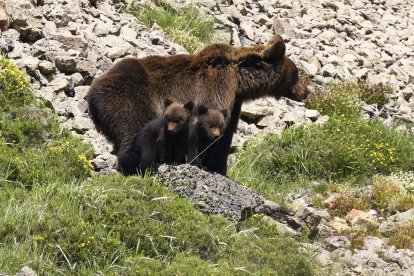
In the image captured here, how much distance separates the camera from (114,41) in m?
15.4

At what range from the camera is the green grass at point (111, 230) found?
8836 millimetres

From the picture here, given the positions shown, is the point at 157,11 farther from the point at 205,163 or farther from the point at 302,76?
the point at 205,163

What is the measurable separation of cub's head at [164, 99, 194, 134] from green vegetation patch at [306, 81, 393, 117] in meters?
5.26

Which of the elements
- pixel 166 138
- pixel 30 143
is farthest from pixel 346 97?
pixel 30 143

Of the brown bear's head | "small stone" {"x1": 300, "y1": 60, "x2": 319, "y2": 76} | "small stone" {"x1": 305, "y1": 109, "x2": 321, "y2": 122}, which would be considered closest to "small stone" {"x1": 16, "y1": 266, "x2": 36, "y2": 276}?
the brown bear's head

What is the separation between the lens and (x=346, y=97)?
666 inches

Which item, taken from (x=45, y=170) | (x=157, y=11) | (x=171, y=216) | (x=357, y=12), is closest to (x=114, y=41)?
(x=157, y=11)

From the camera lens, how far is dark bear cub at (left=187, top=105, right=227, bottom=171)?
11.4 m

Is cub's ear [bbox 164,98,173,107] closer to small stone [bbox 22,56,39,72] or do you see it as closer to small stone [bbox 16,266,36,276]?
small stone [bbox 22,56,39,72]

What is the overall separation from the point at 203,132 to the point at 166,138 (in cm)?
47

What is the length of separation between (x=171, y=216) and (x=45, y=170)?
6.14 feet

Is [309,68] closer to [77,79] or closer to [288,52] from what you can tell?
[288,52]

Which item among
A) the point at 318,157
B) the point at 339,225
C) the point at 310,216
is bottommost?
the point at 318,157

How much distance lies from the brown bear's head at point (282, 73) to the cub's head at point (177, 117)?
1.81 meters
